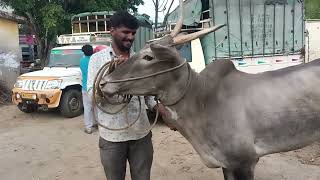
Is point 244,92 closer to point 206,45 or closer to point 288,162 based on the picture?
point 288,162

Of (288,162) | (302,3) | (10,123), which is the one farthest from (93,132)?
(302,3)

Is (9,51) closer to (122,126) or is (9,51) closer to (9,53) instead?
(9,53)

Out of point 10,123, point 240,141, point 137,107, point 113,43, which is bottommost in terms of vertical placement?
point 10,123

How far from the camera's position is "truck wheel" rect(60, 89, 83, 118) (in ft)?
32.3

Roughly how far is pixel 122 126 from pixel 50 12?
12.3m

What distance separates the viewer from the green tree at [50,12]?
14789 mm

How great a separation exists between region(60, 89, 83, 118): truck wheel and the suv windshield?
2.64ft

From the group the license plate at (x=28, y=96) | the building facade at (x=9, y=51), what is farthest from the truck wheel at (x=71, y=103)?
the building facade at (x=9, y=51)

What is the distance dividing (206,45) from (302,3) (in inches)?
97.6

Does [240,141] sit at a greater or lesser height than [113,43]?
lesser

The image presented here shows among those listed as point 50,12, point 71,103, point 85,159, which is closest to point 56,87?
point 71,103

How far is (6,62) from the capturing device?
45.3ft

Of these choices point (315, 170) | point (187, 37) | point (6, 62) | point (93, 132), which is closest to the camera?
point (187, 37)

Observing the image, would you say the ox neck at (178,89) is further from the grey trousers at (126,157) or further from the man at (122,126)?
the grey trousers at (126,157)
